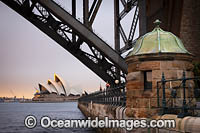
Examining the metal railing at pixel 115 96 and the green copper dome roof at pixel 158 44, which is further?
the metal railing at pixel 115 96

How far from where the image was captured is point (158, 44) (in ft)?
23.3

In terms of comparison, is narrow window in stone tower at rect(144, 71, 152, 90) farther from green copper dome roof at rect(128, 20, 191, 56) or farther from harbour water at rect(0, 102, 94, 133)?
harbour water at rect(0, 102, 94, 133)

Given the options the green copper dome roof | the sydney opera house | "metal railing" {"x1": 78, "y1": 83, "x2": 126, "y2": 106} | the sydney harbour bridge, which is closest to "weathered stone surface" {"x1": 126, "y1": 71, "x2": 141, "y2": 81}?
the green copper dome roof

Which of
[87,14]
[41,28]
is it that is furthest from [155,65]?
[41,28]

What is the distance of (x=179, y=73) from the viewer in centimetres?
688

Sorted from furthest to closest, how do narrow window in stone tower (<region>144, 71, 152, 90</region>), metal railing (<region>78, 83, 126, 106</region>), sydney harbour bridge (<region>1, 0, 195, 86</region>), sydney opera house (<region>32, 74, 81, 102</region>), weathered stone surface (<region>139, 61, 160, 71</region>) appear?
sydney opera house (<region>32, 74, 81, 102</region>) → sydney harbour bridge (<region>1, 0, 195, 86</region>) → metal railing (<region>78, 83, 126, 106</region>) → narrow window in stone tower (<region>144, 71, 152, 90</region>) → weathered stone surface (<region>139, 61, 160, 71</region>)

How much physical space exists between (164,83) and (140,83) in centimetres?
90

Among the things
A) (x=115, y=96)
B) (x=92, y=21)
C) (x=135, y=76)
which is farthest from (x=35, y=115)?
(x=135, y=76)

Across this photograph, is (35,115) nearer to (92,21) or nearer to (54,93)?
(92,21)

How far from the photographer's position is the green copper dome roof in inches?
274

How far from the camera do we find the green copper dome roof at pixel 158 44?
22.9 feet

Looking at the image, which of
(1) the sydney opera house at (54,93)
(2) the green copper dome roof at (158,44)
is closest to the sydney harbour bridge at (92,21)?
(2) the green copper dome roof at (158,44)

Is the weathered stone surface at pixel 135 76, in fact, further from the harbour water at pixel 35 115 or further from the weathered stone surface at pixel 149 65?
the harbour water at pixel 35 115

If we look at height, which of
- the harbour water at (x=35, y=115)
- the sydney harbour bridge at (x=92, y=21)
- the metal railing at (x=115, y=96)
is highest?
the sydney harbour bridge at (x=92, y=21)
